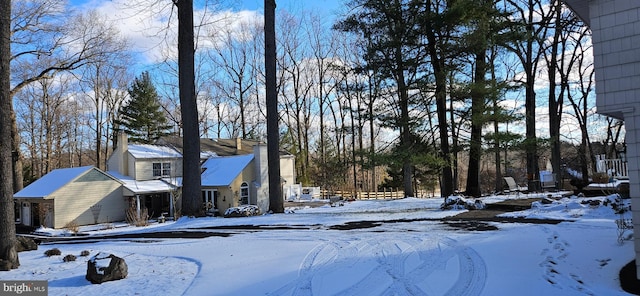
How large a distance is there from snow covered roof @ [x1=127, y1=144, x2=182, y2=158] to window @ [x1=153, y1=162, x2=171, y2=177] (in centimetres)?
64

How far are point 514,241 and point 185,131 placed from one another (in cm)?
1053

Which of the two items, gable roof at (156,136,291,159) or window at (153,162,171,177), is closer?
window at (153,162,171,177)

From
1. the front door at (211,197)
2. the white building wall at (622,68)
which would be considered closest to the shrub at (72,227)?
the front door at (211,197)

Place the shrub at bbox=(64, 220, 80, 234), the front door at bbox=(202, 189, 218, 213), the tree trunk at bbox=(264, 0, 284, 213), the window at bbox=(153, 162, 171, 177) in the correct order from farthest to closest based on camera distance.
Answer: the window at bbox=(153, 162, 171, 177), the front door at bbox=(202, 189, 218, 213), the shrub at bbox=(64, 220, 80, 234), the tree trunk at bbox=(264, 0, 284, 213)

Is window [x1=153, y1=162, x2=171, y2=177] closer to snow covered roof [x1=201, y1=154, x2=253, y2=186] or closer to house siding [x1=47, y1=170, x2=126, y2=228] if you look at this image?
snow covered roof [x1=201, y1=154, x2=253, y2=186]

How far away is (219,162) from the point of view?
1197 inches

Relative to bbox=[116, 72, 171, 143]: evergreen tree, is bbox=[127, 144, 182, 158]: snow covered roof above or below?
below

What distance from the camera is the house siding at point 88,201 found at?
82.7 feet

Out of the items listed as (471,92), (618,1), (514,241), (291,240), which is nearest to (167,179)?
(471,92)

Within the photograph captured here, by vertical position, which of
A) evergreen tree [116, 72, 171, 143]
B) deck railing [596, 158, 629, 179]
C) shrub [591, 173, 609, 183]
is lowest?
shrub [591, 173, 609, 183]

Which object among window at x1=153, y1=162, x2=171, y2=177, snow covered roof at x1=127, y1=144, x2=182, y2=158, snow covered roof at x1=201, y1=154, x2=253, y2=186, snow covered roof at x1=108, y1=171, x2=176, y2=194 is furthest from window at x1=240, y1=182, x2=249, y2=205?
window at x1=153, y1=162, x2=171, y2=177

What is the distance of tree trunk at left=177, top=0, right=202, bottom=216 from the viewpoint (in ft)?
45.7

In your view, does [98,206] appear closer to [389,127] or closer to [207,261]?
[389,127]

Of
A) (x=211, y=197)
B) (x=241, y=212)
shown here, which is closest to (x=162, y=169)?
(x=211, y=197)
